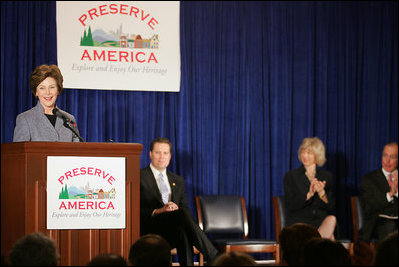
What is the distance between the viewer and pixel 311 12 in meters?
7.43

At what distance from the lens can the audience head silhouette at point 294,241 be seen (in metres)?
2.58

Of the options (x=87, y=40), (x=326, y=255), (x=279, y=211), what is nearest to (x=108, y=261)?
(x=326, y=255)

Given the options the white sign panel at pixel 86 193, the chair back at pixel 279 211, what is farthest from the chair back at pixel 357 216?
the white sign panel at pixel 86 193

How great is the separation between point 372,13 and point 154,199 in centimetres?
399

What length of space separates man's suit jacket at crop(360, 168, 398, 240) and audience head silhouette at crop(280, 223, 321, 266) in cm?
396

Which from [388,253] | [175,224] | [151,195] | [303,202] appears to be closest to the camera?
[388,253]

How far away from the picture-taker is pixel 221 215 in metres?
6.41

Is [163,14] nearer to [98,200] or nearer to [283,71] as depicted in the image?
[283,71]

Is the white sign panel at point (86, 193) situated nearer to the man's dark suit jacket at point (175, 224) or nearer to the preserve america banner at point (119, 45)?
the man's dark suit jacket at point (175, 224)

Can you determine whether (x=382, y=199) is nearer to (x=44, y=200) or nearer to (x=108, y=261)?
(x=44, y=200)

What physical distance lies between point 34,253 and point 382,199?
4.88 meters

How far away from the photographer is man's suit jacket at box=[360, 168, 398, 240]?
6.44 m

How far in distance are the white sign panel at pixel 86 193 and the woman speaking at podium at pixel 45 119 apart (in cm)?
49

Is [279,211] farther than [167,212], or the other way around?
[279,211]
